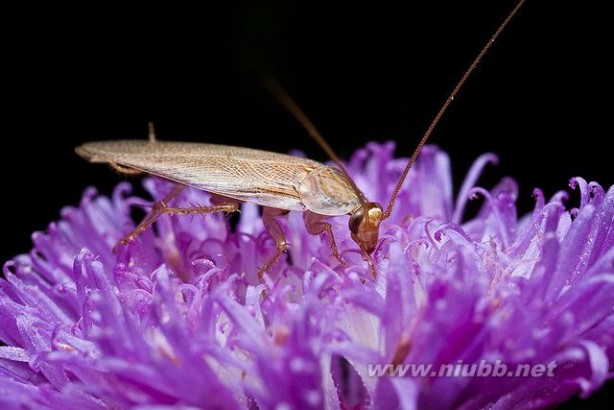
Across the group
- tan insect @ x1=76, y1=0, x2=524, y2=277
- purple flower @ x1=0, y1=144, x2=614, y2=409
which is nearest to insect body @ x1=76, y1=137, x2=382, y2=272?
tan insect @ x1=76, y1=0, x2=524, y2=277

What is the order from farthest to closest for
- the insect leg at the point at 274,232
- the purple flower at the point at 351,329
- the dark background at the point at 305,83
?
the dark background at the point at 305,83 < the insect leg at the point at 274,232 < the purple flower at the point at 351,329

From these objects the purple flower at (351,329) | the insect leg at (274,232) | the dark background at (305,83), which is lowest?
the purple flower at (351,329)

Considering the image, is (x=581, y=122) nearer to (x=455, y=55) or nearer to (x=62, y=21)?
(x=455, y=55)

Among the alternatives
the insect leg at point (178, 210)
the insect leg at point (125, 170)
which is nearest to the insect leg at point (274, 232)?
the insect leg at point (178, 210)

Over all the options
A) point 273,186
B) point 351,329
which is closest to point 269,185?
point 273,186

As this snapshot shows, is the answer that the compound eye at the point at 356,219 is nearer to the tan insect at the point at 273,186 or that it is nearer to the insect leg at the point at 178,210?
the tan insect at the point at 273,186

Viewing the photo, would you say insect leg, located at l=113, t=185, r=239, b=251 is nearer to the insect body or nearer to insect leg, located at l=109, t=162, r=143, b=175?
the insect body
